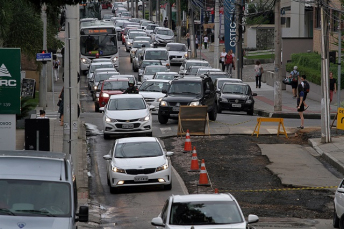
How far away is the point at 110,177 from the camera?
20.1 metres

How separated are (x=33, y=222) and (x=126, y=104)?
17968mm

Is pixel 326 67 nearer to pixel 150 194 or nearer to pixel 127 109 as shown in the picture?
pixel 127 109

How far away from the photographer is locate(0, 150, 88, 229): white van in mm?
10461

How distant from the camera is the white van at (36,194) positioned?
1046cm

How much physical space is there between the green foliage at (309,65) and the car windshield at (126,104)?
17.3m

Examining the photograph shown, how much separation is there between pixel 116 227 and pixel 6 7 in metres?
11.5

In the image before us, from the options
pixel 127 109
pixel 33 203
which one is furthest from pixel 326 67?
pixel 33 203

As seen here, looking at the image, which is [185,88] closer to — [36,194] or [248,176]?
[248,176]

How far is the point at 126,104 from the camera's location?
28.2 metres

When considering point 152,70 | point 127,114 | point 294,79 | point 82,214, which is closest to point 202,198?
point 82,214

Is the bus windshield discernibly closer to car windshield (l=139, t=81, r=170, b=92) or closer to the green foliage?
the green foliage

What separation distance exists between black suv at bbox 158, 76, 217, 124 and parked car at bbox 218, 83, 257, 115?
5.04m

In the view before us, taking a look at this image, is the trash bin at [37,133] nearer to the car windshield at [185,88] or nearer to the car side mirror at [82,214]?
the car side mirror at [82,214]

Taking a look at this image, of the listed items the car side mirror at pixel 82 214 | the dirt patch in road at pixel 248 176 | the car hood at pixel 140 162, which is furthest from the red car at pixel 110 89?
the car side mirror at pixel 82 214
